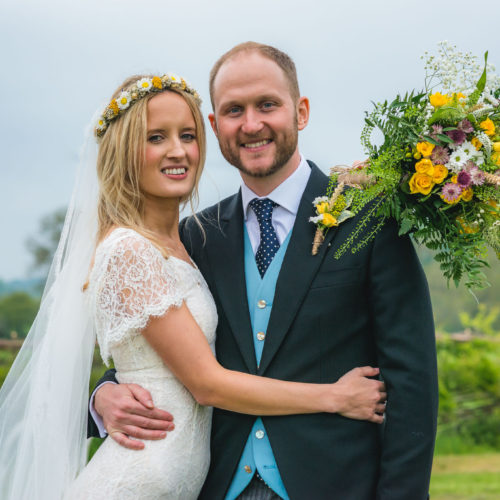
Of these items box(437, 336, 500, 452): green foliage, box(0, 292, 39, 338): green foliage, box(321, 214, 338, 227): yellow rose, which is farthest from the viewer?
box(437, 336, 500, 452): green foliage

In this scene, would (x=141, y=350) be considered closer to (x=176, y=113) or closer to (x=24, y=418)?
(x=24, y=418)

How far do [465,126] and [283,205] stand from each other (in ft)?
2.91

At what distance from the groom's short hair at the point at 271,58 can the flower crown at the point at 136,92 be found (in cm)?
19

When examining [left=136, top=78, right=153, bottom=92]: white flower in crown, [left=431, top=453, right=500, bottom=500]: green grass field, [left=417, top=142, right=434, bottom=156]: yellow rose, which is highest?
[left=136, top=78, right=153, bottom=92]: white flower in crown

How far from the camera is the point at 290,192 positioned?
290cm

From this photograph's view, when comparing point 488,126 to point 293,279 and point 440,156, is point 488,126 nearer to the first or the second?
point 440,156

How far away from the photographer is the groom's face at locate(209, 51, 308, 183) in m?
2.85

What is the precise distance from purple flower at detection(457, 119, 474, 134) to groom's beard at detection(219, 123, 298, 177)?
0.84 m

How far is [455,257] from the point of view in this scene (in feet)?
7.59

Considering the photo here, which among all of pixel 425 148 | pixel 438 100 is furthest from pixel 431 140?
pixel 438 100

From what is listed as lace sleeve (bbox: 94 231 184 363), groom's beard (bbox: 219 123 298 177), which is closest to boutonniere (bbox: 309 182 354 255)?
groom's beard (bbox: 219 123 298 177)

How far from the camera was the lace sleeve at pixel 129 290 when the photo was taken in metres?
2.56

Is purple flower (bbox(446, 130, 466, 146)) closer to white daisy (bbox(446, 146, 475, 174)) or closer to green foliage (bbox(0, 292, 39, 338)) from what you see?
white daisy (bbox(446, 146, 475, 174))

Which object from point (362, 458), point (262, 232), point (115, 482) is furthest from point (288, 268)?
point (115, 482)
